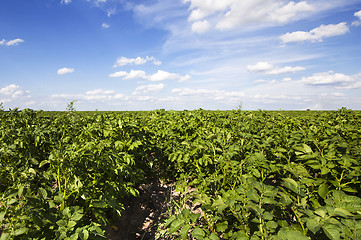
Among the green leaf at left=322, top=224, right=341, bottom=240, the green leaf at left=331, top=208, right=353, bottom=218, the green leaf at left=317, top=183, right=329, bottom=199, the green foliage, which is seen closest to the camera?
the green leaf at left=322, top=224, right=341, bottom=240

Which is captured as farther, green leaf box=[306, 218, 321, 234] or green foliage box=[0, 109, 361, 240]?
green foliage box=[0, 109, 361, 240]

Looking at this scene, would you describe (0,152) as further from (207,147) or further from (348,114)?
(348,114)

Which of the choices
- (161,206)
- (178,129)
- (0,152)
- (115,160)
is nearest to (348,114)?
(178,129)

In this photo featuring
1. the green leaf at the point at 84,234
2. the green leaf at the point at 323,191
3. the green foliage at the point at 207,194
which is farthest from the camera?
the green leaf at the point at 323,191

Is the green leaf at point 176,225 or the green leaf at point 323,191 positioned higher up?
the green leaf at point 323,191

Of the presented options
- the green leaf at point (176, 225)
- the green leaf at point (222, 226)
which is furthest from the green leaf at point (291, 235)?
the green leaf at point (176, 225)

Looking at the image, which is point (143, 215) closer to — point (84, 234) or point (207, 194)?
point (207, 194)

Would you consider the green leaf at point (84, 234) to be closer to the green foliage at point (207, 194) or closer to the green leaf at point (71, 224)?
the green foliage at point (207, 194)

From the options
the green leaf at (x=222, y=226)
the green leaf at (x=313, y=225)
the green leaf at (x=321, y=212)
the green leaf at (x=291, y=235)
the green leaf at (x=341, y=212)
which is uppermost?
the green leaf at (x=341, y=212)

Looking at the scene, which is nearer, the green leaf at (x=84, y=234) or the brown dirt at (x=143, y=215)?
the green leaf at (x=84, y=234)

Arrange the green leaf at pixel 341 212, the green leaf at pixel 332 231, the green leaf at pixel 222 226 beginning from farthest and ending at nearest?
the green leaf at pixel 222 226 → the green leaf at pixel 341 212 → the green leaf at pixel 332 231

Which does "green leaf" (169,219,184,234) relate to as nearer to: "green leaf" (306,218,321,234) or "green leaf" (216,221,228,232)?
"green leaf" (216,221,228,232)

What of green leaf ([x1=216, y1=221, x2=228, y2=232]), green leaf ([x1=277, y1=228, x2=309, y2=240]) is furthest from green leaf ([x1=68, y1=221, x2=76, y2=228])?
green leaf ([x1=277, y1=228, x2=309, y2=240])

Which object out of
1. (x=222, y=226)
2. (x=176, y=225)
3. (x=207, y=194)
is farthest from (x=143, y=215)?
(x=176, y=225)
